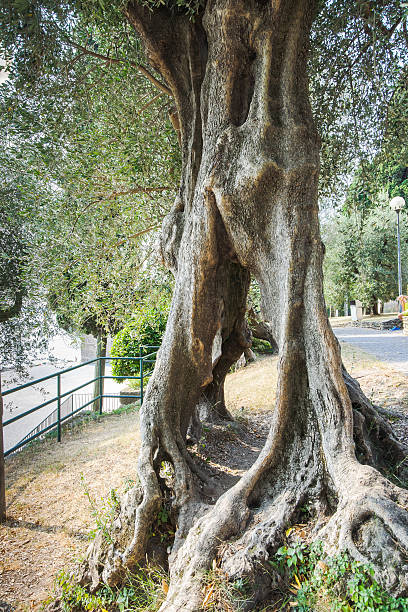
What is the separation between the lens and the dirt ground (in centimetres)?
405

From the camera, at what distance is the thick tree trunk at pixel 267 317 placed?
2.72 metres

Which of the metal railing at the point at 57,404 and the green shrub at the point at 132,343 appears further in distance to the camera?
the green shrub at the point at 132,343

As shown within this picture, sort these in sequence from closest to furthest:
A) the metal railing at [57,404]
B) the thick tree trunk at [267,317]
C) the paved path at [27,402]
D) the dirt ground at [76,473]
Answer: the thick tree trunk at [267,317] < the dirt ground at [76,473] < the metal railing at [57,404] < the paved path at [27,402]

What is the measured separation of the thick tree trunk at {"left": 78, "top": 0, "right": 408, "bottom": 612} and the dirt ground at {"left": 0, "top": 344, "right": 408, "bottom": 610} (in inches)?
34.1

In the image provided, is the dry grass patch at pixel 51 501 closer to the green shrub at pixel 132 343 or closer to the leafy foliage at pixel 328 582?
the leafy foliage at pixel 328 582

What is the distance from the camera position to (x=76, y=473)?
6078mm

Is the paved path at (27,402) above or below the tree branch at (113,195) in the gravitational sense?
below

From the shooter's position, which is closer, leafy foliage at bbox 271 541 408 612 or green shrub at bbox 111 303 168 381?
leafy foliage at bbox 271 541 408 612

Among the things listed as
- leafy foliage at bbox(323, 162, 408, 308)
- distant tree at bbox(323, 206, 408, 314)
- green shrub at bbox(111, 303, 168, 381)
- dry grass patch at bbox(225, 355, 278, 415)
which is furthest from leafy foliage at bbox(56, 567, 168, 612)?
distant tree at bbox(323, 206, 408, 314)

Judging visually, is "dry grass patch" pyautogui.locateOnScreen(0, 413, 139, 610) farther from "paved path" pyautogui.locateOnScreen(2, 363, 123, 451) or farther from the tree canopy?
"paved path" pyautogui.locateOnScreen(2, 363, 123, 451)

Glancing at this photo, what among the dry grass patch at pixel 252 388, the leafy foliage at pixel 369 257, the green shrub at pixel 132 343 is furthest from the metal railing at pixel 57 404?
the leafy foliage at pixel 369 257

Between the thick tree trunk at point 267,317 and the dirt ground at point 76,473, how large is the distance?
2.84ft

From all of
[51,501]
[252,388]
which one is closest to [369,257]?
[252,388]

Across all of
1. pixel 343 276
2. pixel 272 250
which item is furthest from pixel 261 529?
pixel 343 276
